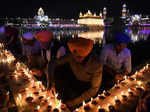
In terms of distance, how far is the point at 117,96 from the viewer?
173 centimetres

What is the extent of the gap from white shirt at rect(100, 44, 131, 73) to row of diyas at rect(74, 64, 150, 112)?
99 cm

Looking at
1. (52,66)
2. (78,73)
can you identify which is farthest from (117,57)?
(52,66)

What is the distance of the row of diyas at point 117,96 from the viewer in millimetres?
1512

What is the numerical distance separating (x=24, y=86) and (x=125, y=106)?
3.77 ft

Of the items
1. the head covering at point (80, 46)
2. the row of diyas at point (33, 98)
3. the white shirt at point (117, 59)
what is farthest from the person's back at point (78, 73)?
the white shirt at point (117, 59)

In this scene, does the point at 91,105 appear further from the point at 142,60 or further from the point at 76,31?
the point at 76,31

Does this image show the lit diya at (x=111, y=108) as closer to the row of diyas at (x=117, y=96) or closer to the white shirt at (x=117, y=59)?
the row of diyas at (x=117, y=96)

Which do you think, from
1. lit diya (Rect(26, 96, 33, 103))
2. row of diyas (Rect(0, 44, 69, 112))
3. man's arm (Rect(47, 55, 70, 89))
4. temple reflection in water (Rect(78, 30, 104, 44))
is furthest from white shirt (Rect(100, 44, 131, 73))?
temple reflection in water (Rect(78, 30, 104, 44))

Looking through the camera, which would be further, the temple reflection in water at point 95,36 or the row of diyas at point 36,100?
the temple reflection in water at point 95,36

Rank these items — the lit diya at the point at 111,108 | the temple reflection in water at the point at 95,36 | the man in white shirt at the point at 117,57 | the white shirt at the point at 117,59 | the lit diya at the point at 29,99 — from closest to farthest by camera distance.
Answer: the lit diya at the point at 111,108, the lit diya at the point at 29,99, the man in white shirt at the point at 117,57, the white shirt at the point at 117,59, the temple reflection in water at the point at 95,36

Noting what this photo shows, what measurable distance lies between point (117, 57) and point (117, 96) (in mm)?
1602

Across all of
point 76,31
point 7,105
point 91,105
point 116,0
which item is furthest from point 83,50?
point 116,0

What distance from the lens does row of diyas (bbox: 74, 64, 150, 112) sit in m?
1.51

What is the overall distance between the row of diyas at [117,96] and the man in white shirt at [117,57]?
32.9 inches
